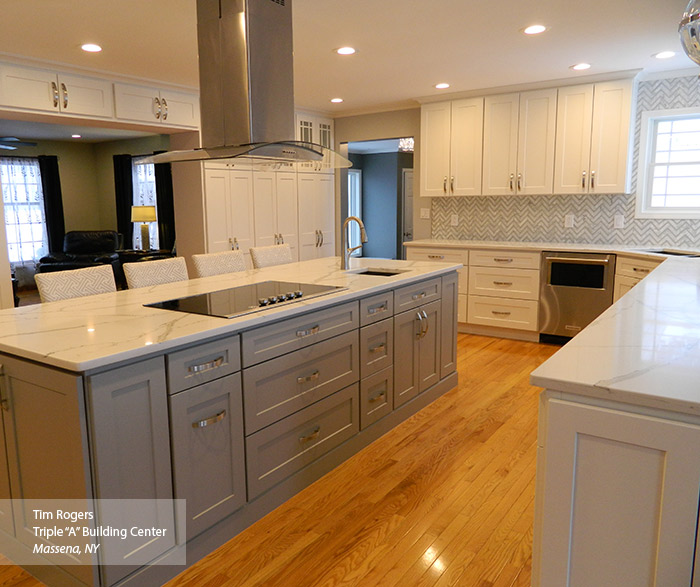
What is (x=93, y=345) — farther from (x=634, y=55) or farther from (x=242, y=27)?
(x=634, y=55)

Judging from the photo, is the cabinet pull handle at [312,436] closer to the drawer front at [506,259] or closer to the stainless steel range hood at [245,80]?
the stainless steel range hood at [245,80]

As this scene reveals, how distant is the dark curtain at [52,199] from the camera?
9.34 m

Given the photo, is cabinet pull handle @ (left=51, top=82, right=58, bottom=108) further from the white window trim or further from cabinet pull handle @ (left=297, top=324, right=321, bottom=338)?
the white window trim

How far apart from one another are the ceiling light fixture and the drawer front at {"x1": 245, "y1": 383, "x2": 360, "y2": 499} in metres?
2.93

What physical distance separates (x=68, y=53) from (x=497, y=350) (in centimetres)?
420

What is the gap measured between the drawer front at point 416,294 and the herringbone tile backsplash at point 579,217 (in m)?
2.41

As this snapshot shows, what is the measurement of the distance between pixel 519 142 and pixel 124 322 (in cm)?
431

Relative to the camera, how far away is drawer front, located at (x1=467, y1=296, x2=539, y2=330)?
513cm

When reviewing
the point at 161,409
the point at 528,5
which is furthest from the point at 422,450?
the point at 528,5

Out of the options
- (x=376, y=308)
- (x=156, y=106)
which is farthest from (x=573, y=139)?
(x=156, y=106)

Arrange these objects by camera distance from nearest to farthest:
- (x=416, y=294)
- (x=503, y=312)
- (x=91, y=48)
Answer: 1. (x=416, y=294)
2. (x=91, y=48)
3. (x=503, y=312)

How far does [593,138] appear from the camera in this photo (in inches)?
191

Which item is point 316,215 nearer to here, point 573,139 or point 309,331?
point 573,139

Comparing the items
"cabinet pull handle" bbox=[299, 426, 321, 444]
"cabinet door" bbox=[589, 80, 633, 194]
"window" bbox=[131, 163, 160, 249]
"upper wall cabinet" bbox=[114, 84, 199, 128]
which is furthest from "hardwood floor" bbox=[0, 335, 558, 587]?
"window" bbox=[131, 163, 160, 249]
